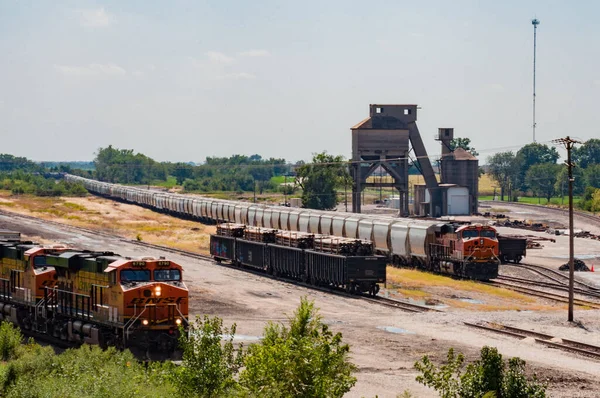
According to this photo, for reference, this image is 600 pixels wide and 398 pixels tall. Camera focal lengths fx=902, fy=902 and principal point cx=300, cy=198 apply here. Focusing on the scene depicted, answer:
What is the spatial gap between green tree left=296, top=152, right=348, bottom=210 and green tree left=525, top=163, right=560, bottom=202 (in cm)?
7004

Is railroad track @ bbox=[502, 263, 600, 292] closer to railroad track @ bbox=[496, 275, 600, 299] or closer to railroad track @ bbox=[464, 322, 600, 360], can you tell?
railroad track @ bbox=[496, 275, 600, 299]

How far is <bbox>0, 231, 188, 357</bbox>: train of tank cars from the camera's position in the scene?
27953 millimetres

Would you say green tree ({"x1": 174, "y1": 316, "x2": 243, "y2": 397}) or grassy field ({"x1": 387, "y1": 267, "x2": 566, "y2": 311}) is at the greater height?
green tree ({"x1": 174, "y1": 316, "x2": 243, "y2": 397})

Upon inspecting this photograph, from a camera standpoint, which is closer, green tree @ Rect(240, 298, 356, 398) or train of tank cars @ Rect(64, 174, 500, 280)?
green tree @ Rect(240, 298, 356, 398)

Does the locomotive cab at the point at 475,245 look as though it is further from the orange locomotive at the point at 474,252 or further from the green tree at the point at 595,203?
the green tree at the point at 595,203

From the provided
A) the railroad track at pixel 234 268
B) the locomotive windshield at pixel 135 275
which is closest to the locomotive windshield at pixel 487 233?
the railroad track at pixel 234 268

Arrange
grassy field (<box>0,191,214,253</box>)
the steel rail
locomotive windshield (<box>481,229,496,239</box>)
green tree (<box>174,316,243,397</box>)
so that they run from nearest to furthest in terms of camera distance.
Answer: green tree (<box>174,316,243,397</box>) → the steel rail → locomotive windshield (<box>481,229,496,239</box>) → grassy field (<box>0,191,214,253</box>)

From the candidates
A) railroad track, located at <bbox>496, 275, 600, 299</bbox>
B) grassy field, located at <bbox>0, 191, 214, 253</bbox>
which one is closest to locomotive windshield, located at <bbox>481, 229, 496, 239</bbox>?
railroad track, located at <bbox>496, 275, 600, 299</bbox>

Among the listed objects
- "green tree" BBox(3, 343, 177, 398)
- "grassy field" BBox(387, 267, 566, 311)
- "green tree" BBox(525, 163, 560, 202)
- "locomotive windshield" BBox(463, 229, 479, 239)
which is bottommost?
"grassy field" BBox(387, 267, 566, 311)

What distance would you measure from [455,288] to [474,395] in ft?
102

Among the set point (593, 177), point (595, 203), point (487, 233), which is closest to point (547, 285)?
point (487, 233)

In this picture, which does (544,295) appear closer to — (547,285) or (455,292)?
(547,285)

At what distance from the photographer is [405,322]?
3841 cm

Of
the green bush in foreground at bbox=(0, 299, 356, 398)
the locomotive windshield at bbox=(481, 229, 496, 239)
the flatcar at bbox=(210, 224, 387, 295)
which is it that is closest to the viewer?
the green bush in foreground at bbox=(0, 299, 356, 398)
